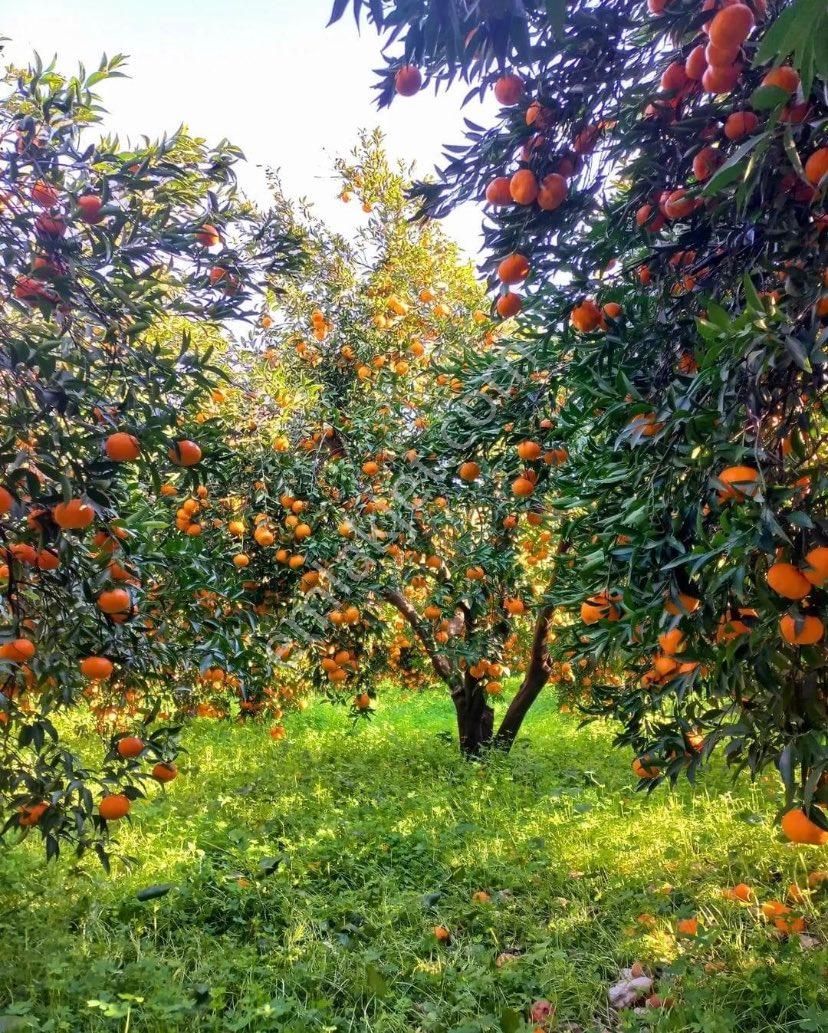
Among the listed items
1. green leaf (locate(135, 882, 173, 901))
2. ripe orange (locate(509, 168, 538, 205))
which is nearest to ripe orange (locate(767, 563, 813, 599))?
ripe orange (locate(509, 168, 538, 205))

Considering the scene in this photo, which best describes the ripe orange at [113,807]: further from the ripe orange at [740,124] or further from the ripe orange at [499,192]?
the ripe orange at [740,124]

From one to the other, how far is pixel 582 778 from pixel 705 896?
2.41m

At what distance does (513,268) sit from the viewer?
1.99 meters

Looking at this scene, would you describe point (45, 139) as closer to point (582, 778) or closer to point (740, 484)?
point (740, 484)

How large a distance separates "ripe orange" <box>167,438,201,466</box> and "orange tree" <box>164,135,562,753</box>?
67.1 inches

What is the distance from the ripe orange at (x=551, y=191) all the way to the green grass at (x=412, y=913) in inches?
101

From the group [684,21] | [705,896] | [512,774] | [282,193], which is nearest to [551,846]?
[705,896]

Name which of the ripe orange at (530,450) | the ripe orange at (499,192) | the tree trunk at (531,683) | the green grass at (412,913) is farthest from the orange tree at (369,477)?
the ripe orange at (499,192)

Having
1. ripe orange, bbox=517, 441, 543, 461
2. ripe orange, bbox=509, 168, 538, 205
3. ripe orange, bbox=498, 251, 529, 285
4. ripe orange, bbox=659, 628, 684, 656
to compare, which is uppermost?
ripe orange, bbox=509, 168, 538, 205

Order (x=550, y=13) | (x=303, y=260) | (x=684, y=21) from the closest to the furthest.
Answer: (x=550, y=13) → (x=684, y=21) → (x=303, y=260)

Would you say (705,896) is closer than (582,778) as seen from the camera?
Yes

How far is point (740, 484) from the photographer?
4.92 ft

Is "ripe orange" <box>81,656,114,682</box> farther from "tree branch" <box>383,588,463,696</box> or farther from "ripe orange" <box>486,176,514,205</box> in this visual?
"tree branch" <box>383,588,463,696</box>

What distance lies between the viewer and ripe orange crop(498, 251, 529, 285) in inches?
78.3
